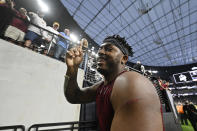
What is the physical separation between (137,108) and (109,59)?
0.62 meters

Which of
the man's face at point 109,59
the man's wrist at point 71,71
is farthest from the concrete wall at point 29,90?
the man's face at point 109,59

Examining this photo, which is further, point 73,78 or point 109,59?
point 73,78

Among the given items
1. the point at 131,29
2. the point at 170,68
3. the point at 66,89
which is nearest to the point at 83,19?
the point at 131,29

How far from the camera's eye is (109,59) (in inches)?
41.6

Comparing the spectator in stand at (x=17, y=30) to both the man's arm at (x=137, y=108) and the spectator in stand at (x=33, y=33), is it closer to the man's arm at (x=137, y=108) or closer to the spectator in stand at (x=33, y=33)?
the spectator in stand at (x=33, y=33)

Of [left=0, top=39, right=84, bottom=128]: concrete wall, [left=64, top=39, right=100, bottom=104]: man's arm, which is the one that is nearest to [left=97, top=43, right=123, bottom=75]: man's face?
[left=64, top=39, right=100, bottom=104]: man's arm

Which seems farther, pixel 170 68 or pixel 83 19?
pixel 170 68

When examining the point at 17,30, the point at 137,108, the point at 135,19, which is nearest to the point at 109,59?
the point at 137,108

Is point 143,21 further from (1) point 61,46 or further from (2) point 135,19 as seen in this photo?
(1) point 61,46

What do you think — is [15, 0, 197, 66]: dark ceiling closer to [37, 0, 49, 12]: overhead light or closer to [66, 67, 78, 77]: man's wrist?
[37, 0, 49, 12]: overhead light

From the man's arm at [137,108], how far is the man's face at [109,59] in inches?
17.8

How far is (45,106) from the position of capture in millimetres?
2676

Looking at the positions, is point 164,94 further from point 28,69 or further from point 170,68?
point 170,68

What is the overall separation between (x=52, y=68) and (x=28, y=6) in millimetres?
6009
